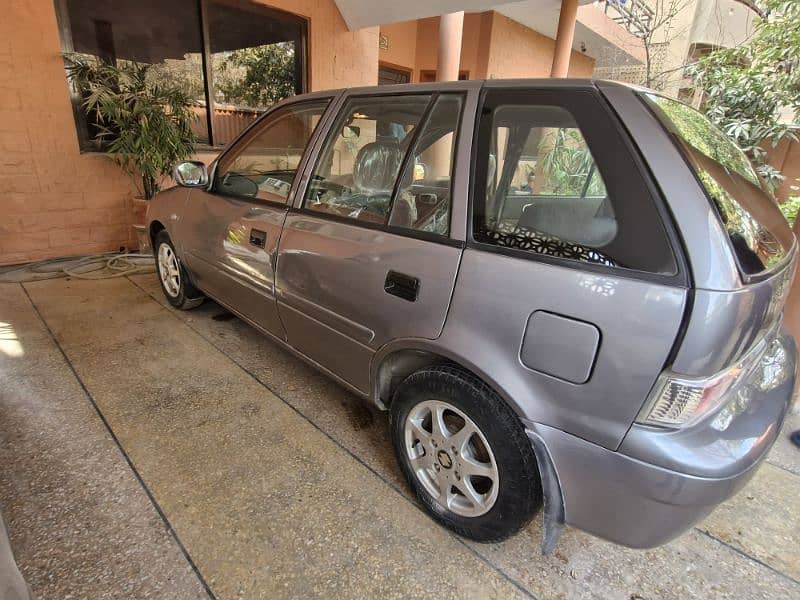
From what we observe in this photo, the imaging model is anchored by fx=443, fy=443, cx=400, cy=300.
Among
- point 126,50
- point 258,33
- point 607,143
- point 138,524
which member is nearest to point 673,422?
point 607,143

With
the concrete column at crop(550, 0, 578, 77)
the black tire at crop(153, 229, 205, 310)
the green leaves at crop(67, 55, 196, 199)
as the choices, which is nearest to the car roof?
the black tire at crop(153, 229, 205, 310)

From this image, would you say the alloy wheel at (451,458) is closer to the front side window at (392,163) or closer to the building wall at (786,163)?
the front side window at (392,163)

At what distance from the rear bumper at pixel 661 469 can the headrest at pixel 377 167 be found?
1.19m

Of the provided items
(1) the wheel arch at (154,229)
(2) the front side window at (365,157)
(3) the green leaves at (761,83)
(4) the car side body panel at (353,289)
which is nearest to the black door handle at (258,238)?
(4) the car side body panel at (353,289)

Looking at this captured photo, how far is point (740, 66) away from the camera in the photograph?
5785mm

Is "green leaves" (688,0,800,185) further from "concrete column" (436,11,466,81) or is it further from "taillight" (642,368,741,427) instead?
"taillight" (642,368,741,427)

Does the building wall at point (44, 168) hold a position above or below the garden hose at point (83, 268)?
above

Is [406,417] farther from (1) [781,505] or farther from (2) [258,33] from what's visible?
(2) [258,33]

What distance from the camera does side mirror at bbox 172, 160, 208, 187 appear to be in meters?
2.91

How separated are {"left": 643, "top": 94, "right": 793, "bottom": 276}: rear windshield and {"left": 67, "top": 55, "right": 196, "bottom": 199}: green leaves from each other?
4.93m

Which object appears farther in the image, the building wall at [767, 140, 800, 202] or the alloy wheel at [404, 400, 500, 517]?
the building wall at [767, 140, 800, 202]

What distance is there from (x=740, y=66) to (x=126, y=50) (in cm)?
755

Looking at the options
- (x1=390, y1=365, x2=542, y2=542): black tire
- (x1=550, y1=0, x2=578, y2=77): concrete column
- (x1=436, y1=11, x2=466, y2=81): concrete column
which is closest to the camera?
(x1=390, y1=365, x2=542, y2=542): black tire

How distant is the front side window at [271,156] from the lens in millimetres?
2426
